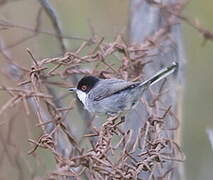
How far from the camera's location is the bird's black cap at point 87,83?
293cm

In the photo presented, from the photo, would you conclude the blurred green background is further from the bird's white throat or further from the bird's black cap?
the bird's black cap

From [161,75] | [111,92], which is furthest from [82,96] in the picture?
[161,75]

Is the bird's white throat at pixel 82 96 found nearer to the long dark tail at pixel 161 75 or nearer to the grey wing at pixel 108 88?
the grey wing at pixel 108 88

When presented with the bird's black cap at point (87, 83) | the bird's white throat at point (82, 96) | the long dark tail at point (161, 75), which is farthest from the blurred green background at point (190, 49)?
the long dark tail at point (161, 75)

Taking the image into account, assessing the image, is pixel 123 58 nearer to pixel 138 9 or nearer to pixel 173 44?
pixel 173 44

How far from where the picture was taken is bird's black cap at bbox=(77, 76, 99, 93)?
9.61 ft

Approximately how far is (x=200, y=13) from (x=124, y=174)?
476 centimetres

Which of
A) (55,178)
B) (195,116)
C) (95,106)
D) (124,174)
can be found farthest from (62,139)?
(195,116)

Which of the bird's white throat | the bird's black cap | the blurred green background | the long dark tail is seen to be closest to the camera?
the long dark tail

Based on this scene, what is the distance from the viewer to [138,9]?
360cm

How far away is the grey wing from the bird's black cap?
0.09 ft

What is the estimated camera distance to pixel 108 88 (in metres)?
3.08

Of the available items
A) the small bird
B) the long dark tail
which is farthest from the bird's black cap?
the long dark tail

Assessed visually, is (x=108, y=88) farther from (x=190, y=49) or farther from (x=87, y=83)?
(x=190, y=49)
